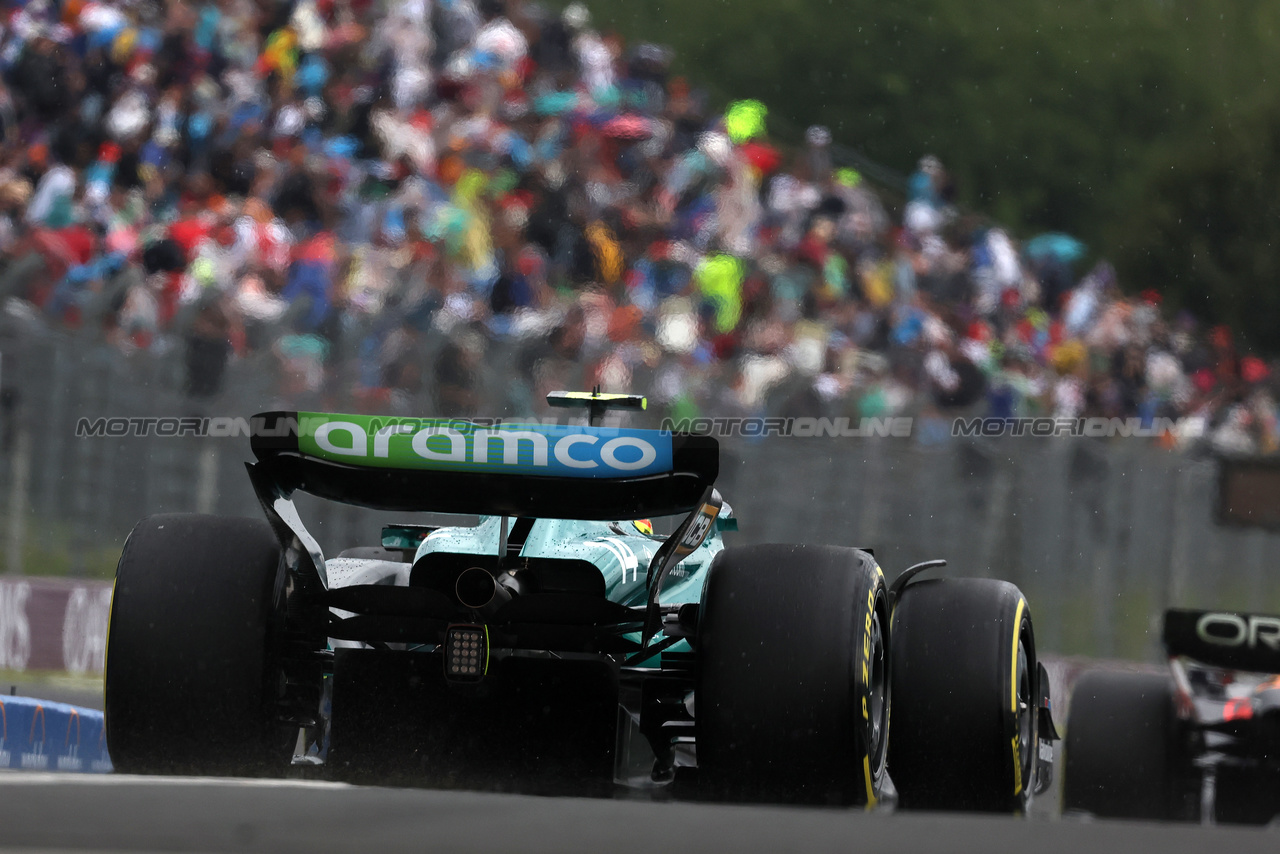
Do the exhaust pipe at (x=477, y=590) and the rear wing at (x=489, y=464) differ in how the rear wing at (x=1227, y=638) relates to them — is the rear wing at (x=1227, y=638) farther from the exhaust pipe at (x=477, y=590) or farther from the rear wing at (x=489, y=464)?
the exhaust pipe at (x=477, y=590)

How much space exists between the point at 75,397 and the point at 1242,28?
2507 cm

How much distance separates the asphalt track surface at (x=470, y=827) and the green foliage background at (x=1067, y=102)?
2217cm

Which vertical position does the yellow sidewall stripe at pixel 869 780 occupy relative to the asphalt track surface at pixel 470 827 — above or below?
below

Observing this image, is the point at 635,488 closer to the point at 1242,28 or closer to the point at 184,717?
the point at 184,717

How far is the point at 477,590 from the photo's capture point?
3426 mm

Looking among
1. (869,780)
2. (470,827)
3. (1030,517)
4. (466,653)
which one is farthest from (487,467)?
(1030,517)

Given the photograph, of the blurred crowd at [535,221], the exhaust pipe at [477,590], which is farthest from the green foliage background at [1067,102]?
the exhaust pipe at [477,590]

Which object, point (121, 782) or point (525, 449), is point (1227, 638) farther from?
point (121, 782)

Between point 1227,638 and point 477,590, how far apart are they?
2.38m

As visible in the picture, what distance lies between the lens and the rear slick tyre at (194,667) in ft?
11.2

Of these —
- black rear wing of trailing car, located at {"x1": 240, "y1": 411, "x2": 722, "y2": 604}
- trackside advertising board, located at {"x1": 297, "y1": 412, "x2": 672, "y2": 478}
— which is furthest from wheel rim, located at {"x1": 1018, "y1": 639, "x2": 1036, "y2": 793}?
trackside advertising board, located at {"x1": 297, "y1": 412, "x2": 672, "y2": 478}

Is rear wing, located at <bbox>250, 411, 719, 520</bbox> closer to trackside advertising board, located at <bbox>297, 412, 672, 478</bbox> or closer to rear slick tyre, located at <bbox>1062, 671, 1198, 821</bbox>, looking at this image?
trackside advertising board, located at <bbox>297, 412, 672, 478</bbox>

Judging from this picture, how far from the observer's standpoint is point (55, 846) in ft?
6.06

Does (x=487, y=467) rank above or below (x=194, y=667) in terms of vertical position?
above
